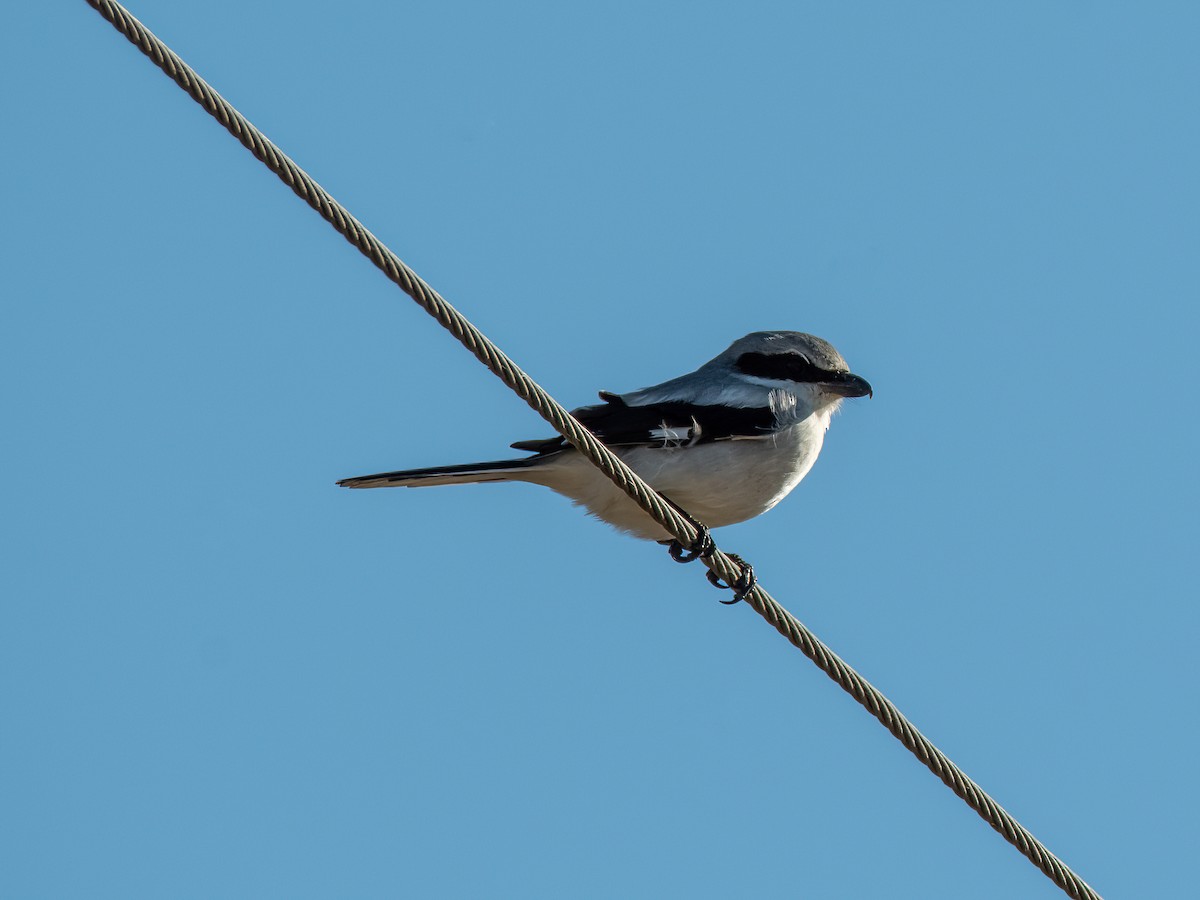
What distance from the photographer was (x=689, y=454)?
634 cm

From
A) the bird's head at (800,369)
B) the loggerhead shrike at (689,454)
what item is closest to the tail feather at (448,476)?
the loggerhead shrike at (689,454)

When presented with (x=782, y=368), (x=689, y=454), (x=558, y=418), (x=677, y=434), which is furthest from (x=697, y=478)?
(x=558, y=418)

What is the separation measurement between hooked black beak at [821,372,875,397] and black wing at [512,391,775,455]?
58cm

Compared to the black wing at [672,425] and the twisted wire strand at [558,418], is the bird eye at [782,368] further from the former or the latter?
the twisted wire strand at [558,418]

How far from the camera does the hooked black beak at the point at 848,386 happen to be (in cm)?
696

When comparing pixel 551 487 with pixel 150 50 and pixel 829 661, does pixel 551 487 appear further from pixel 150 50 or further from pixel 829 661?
pixel 150 50

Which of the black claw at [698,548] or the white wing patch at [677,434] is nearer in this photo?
the black claw at [698,548]

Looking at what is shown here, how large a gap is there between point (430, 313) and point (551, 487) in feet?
9.36

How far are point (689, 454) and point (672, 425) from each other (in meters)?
0.17

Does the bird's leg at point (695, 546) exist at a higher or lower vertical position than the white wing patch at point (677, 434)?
lower

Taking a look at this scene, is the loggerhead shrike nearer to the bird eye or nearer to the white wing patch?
the white wing patch

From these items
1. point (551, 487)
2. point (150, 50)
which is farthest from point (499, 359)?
point (551, 487)

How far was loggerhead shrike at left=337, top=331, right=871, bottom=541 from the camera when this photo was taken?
20.7ft

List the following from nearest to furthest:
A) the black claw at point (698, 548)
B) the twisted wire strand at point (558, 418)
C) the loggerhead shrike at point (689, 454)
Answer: the twisted wire strand at point (558, 418) < the black claw at point (698, 548) < the loggerhead shrike at point (689, 454)
